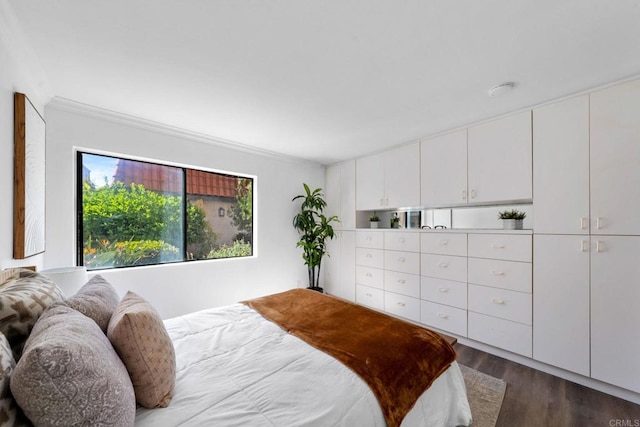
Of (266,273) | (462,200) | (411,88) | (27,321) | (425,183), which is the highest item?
(411,88)

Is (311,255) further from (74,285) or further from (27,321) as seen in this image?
(27,321)

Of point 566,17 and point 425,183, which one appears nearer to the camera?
point 566,17

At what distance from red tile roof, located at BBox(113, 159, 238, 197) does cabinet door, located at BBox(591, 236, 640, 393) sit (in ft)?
12.7

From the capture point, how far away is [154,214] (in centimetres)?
294

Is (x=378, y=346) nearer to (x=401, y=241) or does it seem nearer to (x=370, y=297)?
(x=401, y=241)

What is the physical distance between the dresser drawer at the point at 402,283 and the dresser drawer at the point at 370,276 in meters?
0.09

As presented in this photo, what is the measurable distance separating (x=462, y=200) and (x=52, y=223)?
398 cm

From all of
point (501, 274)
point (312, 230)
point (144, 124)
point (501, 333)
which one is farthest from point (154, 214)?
point (501, 333)

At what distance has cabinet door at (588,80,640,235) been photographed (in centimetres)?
187

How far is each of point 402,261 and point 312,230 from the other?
4.71ft

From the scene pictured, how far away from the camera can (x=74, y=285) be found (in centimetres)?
185

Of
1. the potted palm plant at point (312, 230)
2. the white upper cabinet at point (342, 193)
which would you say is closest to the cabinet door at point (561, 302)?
the white upper cabinet at point (342, 193)

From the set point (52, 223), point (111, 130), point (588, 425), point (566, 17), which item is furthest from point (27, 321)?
point (588, 425)

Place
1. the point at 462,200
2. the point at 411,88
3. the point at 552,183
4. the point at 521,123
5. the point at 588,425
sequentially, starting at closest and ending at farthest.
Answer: the point at 588,425
the point at 411,88
the point at 552,183
the point at 521,123
the point at 462,200
